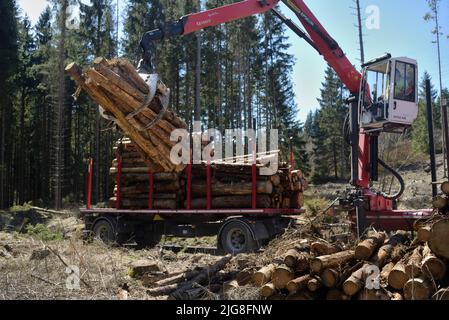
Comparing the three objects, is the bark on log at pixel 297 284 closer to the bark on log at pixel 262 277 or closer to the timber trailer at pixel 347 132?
the bark on log at pixel 262 277

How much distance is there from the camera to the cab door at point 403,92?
9.37 m

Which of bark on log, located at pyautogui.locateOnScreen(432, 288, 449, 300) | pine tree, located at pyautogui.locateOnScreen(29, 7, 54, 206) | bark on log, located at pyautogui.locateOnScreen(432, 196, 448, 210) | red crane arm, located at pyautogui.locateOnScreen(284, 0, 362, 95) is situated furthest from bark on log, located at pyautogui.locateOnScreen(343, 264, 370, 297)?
pine tree, located at pyautogui.locateOnScreen(29, 7, 54, 206)

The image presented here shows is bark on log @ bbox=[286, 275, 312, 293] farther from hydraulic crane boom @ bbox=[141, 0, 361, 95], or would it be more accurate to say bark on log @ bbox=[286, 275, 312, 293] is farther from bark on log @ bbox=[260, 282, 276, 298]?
hydraulic crane boom @ bbox=[141, 0, 361, 95]

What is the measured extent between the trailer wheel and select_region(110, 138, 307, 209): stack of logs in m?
0.57

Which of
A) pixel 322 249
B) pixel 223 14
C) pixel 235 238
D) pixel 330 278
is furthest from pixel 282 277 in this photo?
Result: pixel 223 14

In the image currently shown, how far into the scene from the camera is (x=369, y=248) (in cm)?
616

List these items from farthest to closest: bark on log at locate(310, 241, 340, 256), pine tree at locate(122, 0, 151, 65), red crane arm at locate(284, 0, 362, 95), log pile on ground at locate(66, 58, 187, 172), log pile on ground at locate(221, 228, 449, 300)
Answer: pine tree at locate(122, 0, 151, 65), red crane arm at locate(284, 0, 362, 95), log pile on ground at locate(66, 58, 187, 172), bark on log at locate(310, 241, 340, 256), log pile on ground at locate(221, 228, 449, 300)

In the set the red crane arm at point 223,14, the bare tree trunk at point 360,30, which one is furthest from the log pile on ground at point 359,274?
the bare tree trunk at point 360,30

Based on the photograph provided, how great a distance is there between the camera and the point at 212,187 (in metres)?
11.5

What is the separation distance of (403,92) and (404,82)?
203 mm

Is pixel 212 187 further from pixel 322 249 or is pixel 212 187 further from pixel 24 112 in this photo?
pixel 24 112

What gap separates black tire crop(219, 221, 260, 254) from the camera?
34.5 ft
